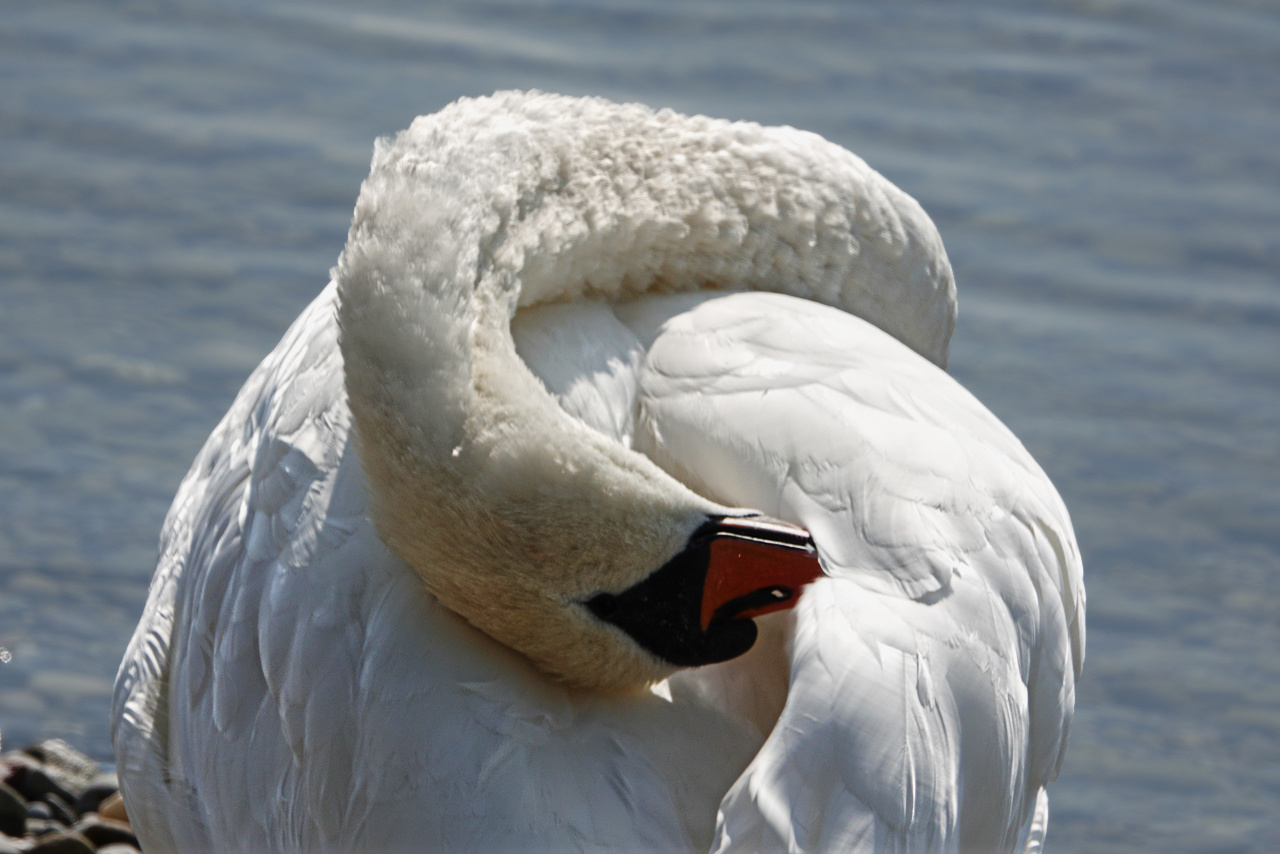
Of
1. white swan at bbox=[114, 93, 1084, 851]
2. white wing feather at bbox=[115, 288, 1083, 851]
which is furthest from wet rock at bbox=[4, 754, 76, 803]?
white wing feather at bbox=[115, 288, 1083, 851]

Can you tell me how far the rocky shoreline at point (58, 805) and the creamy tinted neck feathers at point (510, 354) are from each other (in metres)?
1.93

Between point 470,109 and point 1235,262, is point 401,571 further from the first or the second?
point 1235,262

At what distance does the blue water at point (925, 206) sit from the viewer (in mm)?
5039

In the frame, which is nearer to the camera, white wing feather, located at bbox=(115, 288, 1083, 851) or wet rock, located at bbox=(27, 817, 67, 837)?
white wing feather, located at bbox=(115, 288, 1083, 851)

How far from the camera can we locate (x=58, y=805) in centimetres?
435

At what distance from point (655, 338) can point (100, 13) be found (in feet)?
19.6

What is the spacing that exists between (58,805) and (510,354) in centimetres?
240

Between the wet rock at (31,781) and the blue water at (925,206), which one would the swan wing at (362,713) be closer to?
the wet rock at (31,781)

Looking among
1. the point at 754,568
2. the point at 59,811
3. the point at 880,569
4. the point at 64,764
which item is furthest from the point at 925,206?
the point at 754,568

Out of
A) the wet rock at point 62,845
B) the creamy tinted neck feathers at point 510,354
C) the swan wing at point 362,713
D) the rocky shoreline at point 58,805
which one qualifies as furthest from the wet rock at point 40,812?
the creamy tinted neck feathers at point 510,354

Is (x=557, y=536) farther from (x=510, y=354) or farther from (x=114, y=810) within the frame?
(x=114, y=810)

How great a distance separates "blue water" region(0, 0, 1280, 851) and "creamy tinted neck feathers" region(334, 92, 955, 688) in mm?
2289

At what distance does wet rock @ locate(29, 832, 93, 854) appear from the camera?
13.1 ft

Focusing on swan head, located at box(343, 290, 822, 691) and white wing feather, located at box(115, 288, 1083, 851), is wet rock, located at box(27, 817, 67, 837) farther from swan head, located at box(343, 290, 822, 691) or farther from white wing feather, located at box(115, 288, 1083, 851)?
swan head, located at box(343, 290, 822, 691)
